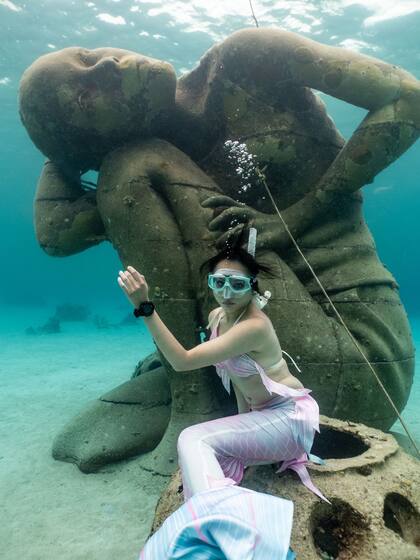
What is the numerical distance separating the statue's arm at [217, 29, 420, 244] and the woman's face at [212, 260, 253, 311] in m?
1.97

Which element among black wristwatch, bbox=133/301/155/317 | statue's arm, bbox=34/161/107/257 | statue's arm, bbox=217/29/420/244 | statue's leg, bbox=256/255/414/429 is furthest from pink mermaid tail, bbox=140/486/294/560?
statue's arm, bbox=34/161/107/257

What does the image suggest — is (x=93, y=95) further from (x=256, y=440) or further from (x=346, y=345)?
(x=256, y=440)

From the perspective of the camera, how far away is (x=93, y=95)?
4.12 meters

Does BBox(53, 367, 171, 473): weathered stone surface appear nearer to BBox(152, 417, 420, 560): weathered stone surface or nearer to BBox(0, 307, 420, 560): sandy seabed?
BBox(0, 307, 420, 560): sandy seabed

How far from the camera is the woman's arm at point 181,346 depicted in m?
2.10

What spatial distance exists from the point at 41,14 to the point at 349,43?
37.1ft

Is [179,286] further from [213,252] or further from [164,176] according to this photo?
[164,176]

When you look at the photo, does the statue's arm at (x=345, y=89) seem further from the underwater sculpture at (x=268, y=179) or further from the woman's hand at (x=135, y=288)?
the woman's hand at (x=135, y=288)

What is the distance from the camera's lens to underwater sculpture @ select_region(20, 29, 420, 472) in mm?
3883

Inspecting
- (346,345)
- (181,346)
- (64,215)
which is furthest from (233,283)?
(64,215)

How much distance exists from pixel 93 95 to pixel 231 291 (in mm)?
2898

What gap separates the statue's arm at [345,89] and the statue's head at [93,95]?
0.85m

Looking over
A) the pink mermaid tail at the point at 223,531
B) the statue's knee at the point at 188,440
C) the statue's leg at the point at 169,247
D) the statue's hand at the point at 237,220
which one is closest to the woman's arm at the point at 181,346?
the statue's knee at the point at 188,440

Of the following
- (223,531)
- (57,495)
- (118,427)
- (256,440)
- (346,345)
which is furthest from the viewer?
(118,427)
